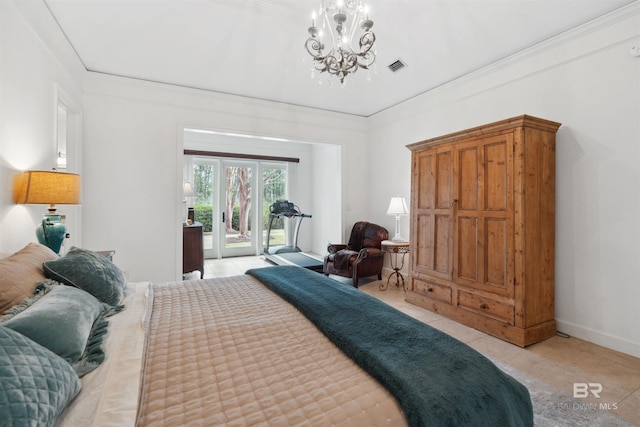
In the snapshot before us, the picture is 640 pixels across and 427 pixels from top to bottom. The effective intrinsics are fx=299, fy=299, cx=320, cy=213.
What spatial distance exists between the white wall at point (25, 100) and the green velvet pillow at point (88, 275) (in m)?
0.78

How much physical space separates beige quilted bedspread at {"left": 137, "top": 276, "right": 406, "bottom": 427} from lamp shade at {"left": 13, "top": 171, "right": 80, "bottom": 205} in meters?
1.31

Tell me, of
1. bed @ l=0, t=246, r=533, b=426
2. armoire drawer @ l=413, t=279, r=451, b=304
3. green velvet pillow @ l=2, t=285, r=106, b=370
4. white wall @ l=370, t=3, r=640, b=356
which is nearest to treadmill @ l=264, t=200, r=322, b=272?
armoire drawer @ l=413, t=279, r=451, b=304

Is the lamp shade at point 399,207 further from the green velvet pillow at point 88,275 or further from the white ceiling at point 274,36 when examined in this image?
the green velvet pillow at point 88,275

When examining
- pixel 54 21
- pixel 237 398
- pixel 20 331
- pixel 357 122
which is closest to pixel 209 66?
pixel 54 21

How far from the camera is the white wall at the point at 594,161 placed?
2.58 m

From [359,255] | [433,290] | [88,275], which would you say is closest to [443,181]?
[433,290]

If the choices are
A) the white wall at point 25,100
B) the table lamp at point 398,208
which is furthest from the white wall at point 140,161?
the table lamp at point 398,208

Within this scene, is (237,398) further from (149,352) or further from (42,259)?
(42,259)

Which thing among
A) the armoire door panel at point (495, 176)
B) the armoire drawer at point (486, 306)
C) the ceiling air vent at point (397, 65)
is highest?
the ceiling air vent at point (397, 65)

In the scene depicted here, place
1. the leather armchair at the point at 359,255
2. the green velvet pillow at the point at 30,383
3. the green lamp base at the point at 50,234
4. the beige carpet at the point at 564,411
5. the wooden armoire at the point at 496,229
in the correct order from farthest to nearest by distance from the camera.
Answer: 1. the leather armchair at the point at 359,255
2. the wooden armoire at the point at 496,229
3. the green lamp base at the point at 50,234
4. the beige carpet at the point at 564,411
5. the green velvet pillow at the point at 30,383

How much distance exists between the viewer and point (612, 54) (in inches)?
105

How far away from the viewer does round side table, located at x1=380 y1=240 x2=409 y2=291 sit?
4312 mm

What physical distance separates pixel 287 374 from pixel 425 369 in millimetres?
518

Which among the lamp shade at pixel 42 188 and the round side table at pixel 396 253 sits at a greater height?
the lamp shade at pixel 42 188
